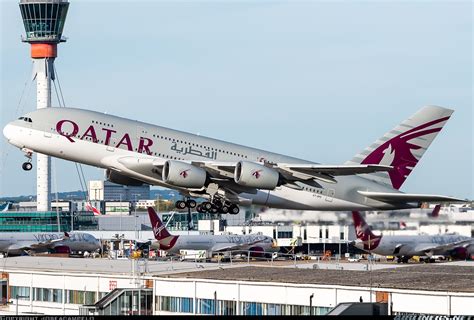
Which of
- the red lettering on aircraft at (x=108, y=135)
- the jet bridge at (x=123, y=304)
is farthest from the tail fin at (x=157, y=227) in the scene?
the jet bridge at (x=123, y=304)

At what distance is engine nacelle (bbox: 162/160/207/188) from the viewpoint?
67125 millimetres

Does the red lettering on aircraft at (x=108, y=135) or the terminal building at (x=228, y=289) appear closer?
the terminal building at (x=228, y=289)

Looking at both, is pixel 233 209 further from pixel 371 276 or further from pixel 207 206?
pixel 371 276

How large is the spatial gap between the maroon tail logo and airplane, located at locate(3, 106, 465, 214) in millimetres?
1833

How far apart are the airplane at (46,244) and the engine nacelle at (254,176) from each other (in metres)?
71.8

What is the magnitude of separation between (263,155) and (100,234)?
10694cm

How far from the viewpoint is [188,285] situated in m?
64.7

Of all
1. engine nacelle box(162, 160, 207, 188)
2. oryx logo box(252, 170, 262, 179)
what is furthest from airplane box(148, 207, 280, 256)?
oryx logo box(252, 170, 262, 179)

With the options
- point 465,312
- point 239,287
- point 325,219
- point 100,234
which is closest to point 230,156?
point 325,219

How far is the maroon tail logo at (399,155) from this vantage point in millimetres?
76375

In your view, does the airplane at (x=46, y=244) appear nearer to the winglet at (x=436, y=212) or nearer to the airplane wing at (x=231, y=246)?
the airplane wing at (x=231, y=246)

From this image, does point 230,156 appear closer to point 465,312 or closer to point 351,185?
point 351,185

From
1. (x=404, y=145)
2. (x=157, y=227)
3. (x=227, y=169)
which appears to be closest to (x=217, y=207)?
(x=227, y=169)

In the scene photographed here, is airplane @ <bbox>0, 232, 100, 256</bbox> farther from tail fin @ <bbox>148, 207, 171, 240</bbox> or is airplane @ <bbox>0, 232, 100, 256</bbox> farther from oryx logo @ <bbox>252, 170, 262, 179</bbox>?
oryx logo @ <bbox>252, 170, 262, 179</bbox>
